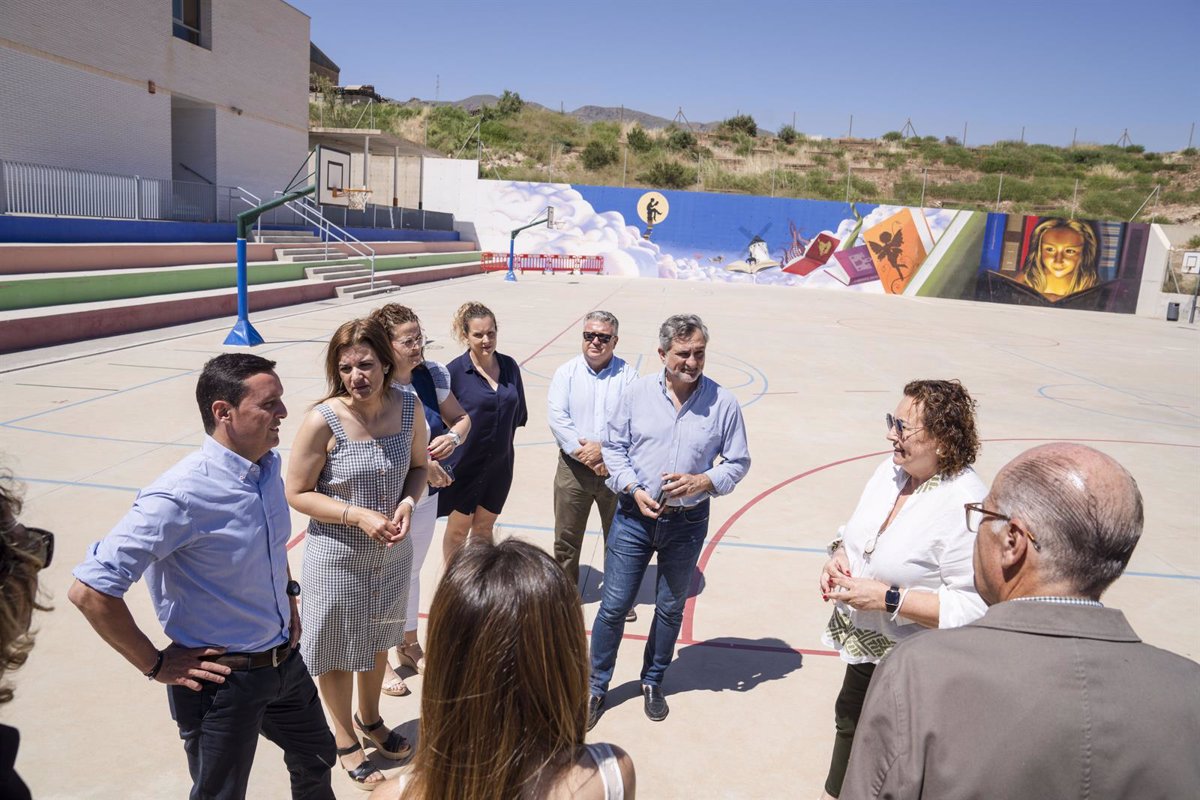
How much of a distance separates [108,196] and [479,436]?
692 inches

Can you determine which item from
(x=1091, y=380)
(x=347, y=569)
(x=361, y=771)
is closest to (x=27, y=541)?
(x=347, y=569)

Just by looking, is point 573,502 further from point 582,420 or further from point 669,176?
point 669,176

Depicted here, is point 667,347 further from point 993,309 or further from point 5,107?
point 993,309

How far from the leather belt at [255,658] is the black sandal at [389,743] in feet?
3.01

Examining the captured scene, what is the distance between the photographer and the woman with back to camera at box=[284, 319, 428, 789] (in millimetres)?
2996

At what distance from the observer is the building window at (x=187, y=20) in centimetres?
2356

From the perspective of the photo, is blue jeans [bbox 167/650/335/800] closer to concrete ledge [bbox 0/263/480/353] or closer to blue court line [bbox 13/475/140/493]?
blue court line [bbox 13/475/140/493]

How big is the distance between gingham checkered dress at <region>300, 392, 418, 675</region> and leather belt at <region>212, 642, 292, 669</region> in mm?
497

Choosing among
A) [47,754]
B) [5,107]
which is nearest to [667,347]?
[47,754]

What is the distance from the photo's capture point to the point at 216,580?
7.83ft

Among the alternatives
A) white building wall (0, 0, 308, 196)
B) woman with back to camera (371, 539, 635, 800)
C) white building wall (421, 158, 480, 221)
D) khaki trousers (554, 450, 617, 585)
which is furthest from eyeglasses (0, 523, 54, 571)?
white building wall (421, 158, 480, 221)

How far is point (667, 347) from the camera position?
3.69 meters

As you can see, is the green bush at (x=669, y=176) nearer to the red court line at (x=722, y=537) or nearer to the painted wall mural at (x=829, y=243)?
the painted wall mural at (x=829, y=243)

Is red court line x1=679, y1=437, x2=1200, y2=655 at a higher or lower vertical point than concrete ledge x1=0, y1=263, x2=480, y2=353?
lower
